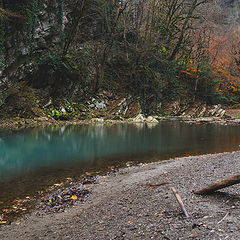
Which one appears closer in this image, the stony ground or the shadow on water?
the stony ground

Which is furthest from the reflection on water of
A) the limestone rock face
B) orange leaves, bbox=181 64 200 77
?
orange leaves, bbox=181 64 200 77

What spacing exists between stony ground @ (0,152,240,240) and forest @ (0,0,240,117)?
16424 millimetres

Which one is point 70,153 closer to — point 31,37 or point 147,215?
point 147,215

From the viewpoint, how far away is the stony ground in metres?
2.78

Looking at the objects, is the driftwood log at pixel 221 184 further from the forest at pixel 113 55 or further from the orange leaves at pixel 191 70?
the orange leaves at pixel 191 70

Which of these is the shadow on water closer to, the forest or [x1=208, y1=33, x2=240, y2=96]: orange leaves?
the forest

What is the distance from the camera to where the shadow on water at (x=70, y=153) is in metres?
6.56

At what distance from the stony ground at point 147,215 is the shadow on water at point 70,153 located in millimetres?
1765

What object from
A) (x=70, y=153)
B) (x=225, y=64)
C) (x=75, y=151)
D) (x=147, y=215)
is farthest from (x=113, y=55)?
(x=147, y=215)

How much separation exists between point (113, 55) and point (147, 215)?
2597 centimetres

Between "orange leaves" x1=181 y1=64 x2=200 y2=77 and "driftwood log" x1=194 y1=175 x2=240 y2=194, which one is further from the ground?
"orange leaves" x1=181 y1=64 x2=200 y2=77

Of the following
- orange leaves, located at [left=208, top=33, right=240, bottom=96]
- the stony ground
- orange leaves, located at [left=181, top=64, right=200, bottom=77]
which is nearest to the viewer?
the stony ground

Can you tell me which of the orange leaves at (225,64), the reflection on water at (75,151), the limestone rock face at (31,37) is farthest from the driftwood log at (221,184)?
the orange leaves at (225,64)

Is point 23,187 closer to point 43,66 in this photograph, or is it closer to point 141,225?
point 141,225
